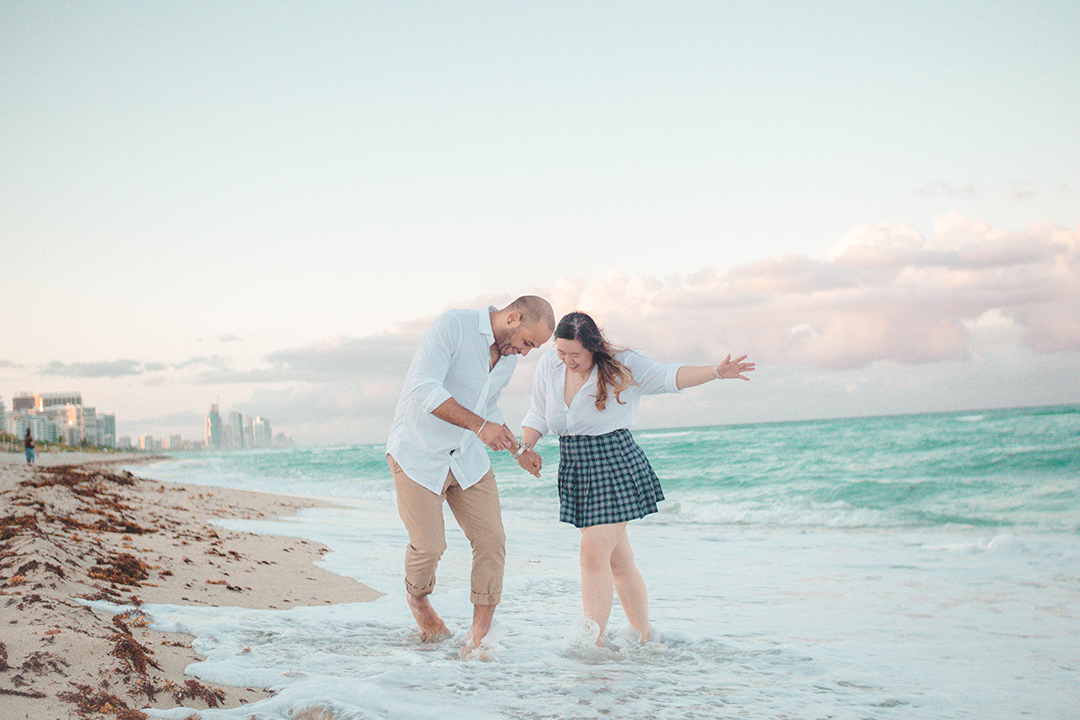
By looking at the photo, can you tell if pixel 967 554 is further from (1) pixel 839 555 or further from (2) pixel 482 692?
(2) pixel 482 692

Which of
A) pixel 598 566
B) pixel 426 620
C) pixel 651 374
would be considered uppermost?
pixel 651 374

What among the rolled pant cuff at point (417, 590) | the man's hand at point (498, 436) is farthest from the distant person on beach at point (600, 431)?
the rolled pant cuff at point (417, 590)

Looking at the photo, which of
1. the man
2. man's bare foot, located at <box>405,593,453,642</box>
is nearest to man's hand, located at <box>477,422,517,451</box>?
the man

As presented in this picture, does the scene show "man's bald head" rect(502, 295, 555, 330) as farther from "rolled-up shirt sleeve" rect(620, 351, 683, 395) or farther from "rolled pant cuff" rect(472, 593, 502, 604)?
"rolled pant cuff" rect(472, 593, 502, 604)

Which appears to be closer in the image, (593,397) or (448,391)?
(448,391)

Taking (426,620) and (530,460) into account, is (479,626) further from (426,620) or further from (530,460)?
(530,460)

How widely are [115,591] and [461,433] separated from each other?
226 cm

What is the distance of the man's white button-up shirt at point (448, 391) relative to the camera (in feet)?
11.4

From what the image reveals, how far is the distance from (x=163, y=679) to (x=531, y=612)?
2.52 meters

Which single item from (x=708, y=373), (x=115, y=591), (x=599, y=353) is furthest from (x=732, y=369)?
(x=115, y=591)

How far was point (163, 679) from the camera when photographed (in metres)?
2.78

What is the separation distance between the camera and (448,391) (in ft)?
11.5

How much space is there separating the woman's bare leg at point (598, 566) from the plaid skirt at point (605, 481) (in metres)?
0.05

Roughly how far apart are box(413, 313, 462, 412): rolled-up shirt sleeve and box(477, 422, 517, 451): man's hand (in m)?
0.24
